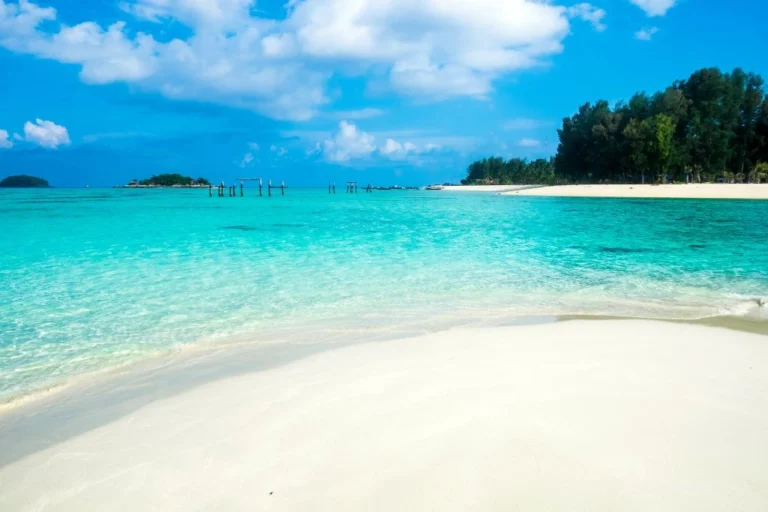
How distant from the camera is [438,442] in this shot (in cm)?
301

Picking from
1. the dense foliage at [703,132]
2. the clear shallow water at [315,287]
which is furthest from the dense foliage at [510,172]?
the clear shallow water at [315,287]

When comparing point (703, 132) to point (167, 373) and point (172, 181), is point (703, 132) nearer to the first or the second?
point (167, 373)

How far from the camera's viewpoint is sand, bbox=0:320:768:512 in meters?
2.52

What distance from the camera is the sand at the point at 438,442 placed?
2.52 metres

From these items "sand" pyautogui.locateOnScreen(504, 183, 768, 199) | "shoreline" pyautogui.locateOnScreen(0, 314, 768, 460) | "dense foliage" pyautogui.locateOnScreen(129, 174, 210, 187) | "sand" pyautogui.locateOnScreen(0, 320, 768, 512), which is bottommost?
"shoreline" pyautogui.locateOnScreen(0, 314, 768, 460)

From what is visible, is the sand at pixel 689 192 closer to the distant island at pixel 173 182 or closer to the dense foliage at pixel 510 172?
the dense foliage at pixel 510 172

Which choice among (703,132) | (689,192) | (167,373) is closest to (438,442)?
(167,373)

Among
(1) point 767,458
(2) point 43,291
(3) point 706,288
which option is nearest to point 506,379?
(1) point 767,458

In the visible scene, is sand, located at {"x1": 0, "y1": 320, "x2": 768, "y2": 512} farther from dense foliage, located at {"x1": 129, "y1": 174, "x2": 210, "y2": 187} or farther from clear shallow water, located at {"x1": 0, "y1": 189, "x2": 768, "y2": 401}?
dense foliage, located at {"x1": 129, "y1": 174, "x2": 210, "y2": 187}

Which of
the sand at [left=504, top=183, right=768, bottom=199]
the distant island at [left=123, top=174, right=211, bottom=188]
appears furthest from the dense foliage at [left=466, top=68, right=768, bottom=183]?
the distant island at [left=123, top=174, right=211, bottom=188]

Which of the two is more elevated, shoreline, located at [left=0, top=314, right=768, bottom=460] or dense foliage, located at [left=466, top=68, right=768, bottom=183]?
dense foliage, located at [left=466, top=68, right=768, bottom=183]

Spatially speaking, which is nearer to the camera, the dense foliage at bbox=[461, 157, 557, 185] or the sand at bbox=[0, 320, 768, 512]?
the sand at bbox=[0, 320, 768, 512]

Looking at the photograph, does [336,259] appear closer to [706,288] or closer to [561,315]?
[561,315]

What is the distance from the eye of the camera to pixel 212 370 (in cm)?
472
